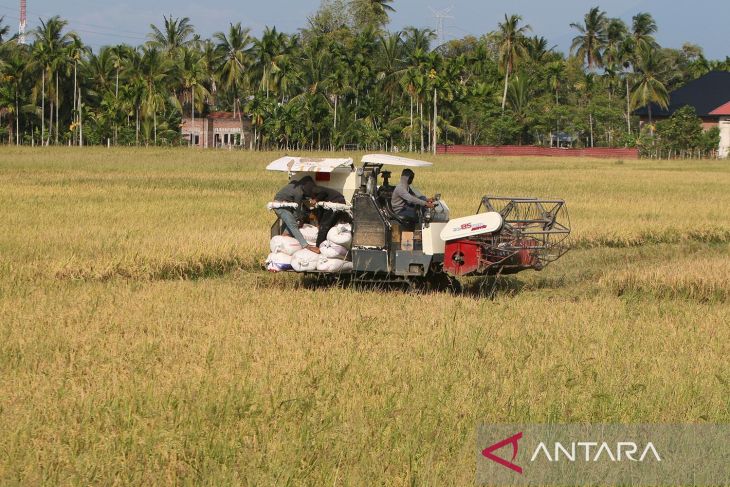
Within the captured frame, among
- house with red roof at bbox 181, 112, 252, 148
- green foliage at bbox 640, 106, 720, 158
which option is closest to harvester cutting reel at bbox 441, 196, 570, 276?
green foliage at bbox 640, 106, 720, 158

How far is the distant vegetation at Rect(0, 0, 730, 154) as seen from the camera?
80.2 metres

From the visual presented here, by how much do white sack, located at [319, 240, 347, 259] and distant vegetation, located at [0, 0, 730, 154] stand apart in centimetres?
6180

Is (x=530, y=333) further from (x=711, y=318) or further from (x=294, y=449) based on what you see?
(x=294, y=449)

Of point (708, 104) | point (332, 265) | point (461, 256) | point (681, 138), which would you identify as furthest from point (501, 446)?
point (708, 104)

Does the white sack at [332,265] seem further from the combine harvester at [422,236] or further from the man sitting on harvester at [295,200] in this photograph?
the man sitting on harvester at [295,200]

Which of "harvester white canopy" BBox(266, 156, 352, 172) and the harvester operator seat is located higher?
"harvester white canopy" BBox(266, 156, 352, 172)

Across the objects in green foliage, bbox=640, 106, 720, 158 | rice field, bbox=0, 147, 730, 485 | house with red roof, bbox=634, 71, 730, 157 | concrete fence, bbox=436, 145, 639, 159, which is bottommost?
rice field, bbox=0, 147, 730, 485

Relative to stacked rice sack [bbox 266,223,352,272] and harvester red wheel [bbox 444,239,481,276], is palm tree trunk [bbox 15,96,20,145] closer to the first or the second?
stacked rice sack [bbox 266,223,352,272]

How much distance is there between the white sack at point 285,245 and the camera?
1402 centimetres

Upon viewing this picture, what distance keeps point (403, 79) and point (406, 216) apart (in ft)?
220

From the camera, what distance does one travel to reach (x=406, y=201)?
45.4ft

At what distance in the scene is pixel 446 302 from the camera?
42.9 feet

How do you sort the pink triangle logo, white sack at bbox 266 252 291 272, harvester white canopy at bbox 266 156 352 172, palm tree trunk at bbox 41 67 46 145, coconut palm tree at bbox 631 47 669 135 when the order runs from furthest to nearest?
1. coconut palm tree at bbox 631 47 669 135
2. palm tree trunk at bbox 41 67 46 145
3. harvester white canopy at bbox 266 156 352 172
4. white sack at bbox 266 252 291 272
5. the pink triangle logo

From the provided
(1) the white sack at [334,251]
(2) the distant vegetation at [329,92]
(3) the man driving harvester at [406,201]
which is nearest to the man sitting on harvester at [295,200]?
(1) the white sack at [334,251]
